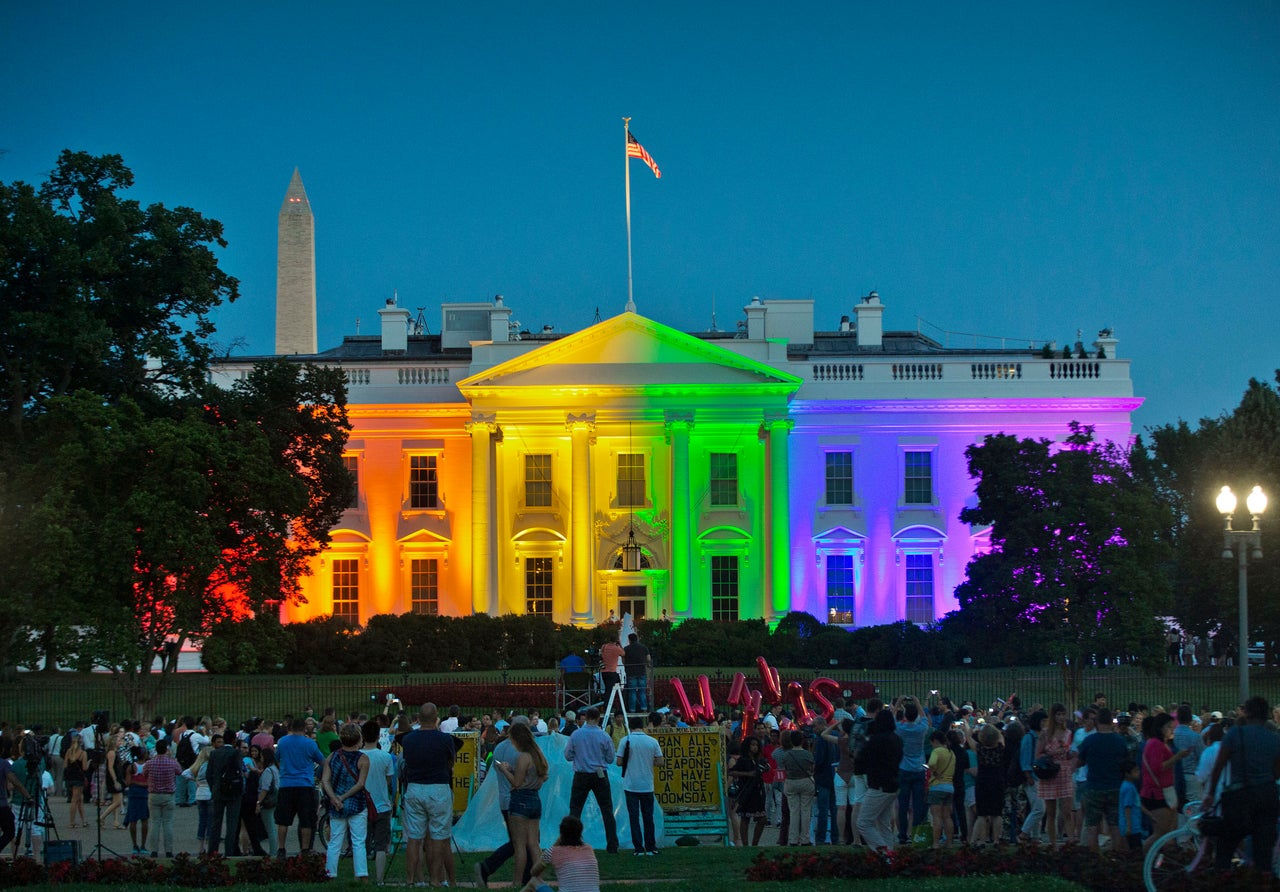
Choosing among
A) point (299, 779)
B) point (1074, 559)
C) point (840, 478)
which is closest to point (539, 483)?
point (840, 478)

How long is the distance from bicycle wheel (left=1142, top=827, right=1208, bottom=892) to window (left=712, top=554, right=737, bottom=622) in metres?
39.7

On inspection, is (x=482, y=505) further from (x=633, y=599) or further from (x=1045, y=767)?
(x=1045, y=767)

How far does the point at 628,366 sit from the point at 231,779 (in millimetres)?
36194

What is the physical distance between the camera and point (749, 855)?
17.1 m

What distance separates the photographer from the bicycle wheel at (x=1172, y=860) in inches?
511

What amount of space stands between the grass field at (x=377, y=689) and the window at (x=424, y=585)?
39.2 ft

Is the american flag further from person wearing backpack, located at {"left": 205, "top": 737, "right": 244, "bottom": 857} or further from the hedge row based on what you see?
person wearing backpack, located at {"left": 205, "top": 737, "right": 244, "bottom": 857}

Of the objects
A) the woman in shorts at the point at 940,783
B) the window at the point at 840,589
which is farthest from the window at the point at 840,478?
the woman in shorts at the point at 940,783

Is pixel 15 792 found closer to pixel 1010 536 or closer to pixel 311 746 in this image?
pixel 311 746

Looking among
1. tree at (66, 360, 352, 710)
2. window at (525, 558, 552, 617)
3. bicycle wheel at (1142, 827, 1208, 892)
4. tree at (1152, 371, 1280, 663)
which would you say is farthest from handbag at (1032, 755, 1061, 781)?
window at (525, 558, 552, 617)

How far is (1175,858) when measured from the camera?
13.6m

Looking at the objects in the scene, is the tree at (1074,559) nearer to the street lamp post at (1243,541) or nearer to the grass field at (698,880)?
the street lamp post at (1243,541)

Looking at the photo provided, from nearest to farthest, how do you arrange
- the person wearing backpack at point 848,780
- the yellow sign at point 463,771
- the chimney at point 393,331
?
the person wearing backpack at point 848,780
the yellow sign at point 463,771
the chimney at point 393,331

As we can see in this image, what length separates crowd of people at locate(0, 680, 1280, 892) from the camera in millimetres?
15016
